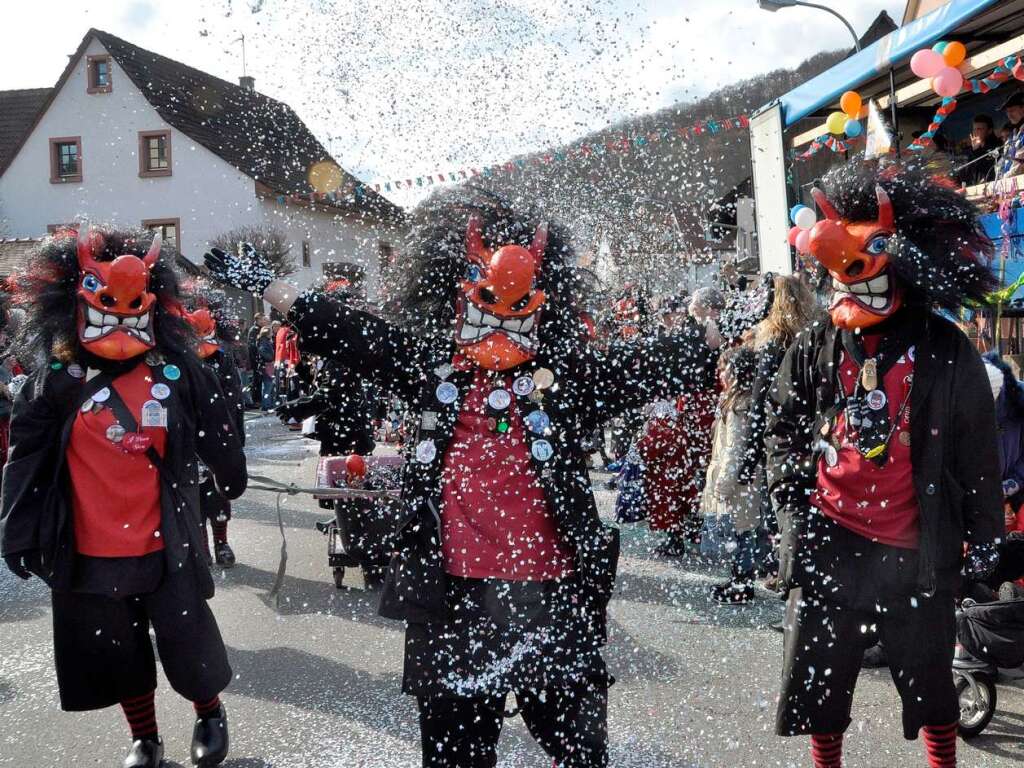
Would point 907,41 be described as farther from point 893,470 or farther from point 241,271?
point 241,271

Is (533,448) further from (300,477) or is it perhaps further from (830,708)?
(300,477)

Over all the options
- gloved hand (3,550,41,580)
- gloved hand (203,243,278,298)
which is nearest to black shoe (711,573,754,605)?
gloved hand (203,243,278,298)

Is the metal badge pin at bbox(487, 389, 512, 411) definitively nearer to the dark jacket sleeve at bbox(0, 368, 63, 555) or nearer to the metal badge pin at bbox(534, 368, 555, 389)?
the metal badge pin at bbox(534, 368, 555, 389)

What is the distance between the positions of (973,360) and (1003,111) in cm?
558

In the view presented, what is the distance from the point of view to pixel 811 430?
3234 mm

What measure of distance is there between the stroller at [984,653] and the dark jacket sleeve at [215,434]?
2936mm

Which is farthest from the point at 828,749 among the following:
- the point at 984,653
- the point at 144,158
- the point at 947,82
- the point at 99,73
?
the point at 99,73

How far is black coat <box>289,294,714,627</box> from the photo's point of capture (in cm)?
285

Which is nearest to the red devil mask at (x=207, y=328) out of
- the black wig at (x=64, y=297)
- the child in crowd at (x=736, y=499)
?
the black wig at (x=64, y=297)

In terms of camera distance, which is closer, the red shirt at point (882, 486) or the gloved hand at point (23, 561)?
the red shirt at point (882, 486)

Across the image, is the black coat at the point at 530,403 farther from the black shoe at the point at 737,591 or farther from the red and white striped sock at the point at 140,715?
the black shoe at the point at 737,591

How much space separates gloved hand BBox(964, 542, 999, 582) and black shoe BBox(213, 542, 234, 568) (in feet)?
16.8

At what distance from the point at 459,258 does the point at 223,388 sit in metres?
3.50

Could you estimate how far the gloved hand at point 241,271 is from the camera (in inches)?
122
